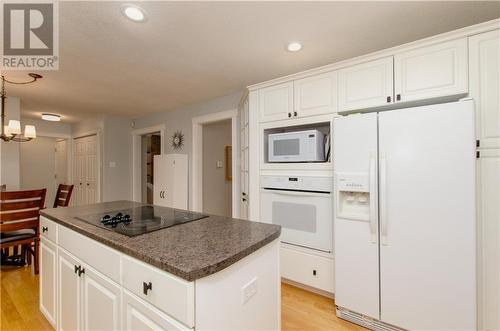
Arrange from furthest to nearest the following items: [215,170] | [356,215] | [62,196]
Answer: [215,170], [62,196], [356,215]

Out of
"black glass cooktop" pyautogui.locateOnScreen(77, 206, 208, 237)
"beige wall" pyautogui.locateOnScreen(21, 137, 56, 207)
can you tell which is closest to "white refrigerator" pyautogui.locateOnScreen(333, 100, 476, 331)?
"black glass cooktop" pyautogui.locateOnScreen(77, 206, 208, 237)

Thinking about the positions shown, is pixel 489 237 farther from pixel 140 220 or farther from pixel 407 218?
pixel 140 220

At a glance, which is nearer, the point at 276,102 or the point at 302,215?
the point at 302,215

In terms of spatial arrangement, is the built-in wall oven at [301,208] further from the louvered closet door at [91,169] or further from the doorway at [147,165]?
the louvered closet door at [91,169]

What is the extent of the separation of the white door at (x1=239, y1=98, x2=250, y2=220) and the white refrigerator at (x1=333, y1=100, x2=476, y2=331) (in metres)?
1.21

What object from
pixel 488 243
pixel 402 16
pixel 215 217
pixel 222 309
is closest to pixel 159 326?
pixel 222 309

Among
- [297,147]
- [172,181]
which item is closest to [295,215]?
[297,147]

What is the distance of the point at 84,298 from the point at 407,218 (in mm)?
2169

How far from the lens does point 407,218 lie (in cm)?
171

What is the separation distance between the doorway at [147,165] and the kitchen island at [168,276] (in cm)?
374

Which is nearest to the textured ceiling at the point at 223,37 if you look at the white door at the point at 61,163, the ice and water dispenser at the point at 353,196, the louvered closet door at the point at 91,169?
the ice and water dispenser at the point at 353,196

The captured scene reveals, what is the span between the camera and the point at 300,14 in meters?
1.64

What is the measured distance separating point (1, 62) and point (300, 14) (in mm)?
2867

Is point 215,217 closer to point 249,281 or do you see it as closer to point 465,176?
point 249,281
